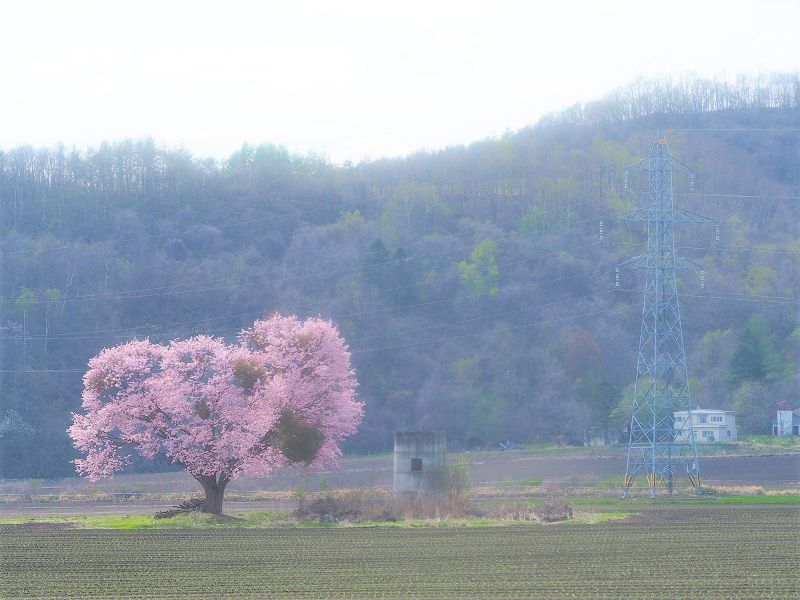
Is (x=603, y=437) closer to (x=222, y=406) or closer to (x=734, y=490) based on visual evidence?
(x=734, y=490)

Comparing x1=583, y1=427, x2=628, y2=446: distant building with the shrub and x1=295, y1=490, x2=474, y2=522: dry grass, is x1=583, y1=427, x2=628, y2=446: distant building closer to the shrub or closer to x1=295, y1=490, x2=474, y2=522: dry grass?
the shrub

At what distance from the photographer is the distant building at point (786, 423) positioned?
8256 cm

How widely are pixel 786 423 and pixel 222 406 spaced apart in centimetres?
5489

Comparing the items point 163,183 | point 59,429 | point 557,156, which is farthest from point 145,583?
point 557,156

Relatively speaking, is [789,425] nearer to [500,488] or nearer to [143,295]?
[500,488]

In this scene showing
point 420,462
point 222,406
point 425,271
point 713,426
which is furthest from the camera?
point 425,271

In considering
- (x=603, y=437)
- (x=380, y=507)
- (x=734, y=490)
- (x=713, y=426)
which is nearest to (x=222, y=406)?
(x=380, y=507)

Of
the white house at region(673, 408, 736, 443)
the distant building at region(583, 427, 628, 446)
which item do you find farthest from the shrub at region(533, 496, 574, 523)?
the distant building at region(583, 427, 628, 446)

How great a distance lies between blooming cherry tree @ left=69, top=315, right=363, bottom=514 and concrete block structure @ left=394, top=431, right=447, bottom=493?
2.31m

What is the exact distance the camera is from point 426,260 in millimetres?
105375

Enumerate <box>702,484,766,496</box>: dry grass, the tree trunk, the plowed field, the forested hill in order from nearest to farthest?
the plowed field
the tree trunk
<box>702,484,766,496</box>: dry grass
the forested hill

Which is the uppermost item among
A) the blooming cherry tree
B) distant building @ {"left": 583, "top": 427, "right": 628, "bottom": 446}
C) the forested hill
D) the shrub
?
the forested hill

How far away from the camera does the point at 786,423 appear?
271 ft

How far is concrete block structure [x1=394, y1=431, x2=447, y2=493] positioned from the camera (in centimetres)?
4222
